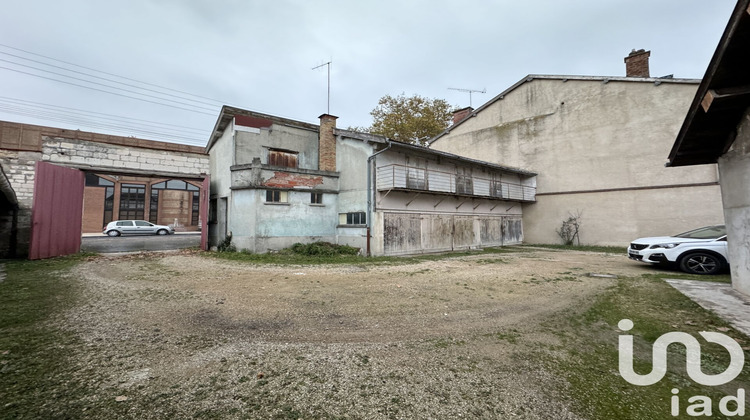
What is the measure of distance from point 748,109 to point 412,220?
10.5 meters

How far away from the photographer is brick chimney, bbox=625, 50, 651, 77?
1744 cm

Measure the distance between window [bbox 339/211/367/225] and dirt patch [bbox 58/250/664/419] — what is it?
6246 mm

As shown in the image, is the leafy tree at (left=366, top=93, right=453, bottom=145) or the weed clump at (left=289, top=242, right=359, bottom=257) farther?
the leafy tree at (left=366, top=93, right=453, bottom=145)

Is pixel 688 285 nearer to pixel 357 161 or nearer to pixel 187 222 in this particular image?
pixel 357 161

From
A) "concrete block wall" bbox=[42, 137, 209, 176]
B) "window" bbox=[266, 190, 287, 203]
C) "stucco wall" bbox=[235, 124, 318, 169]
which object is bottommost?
"window" bbox=[266, 190, 287, 203]

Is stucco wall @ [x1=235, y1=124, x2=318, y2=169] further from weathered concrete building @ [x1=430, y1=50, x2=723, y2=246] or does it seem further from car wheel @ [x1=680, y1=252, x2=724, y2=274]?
car wheel @ [x1=680, y1=252, x2=724, y2=274]

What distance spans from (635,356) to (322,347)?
3542 mm

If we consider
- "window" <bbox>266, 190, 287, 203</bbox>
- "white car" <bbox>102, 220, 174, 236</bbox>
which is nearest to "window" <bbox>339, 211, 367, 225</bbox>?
"window" <bbox>266, 190, 287, 203</bbox>

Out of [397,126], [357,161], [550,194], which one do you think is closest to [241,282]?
[357,161]

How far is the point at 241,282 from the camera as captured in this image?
7.30 metres

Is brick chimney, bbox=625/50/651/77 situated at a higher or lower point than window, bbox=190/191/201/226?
higher

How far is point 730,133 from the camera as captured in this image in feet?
18.5

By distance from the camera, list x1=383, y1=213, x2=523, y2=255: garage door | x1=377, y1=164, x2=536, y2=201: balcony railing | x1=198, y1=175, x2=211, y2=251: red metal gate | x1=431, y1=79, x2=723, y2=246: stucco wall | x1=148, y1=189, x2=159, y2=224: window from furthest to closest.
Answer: x1=148, y1=189, x2=159, y2=224: window < x1=431, y1=79, x2=723, y2=246: stucco wall < x1=198, y1=175, x2=211, y2=251: red metal gate < x1=383, y1=213, x2=523, y2=255: garage door < x1=377, y1=164, x2=536, y2=201: balcony railing

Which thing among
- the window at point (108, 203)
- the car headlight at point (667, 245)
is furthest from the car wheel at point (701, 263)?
the window at point (108, 203)
